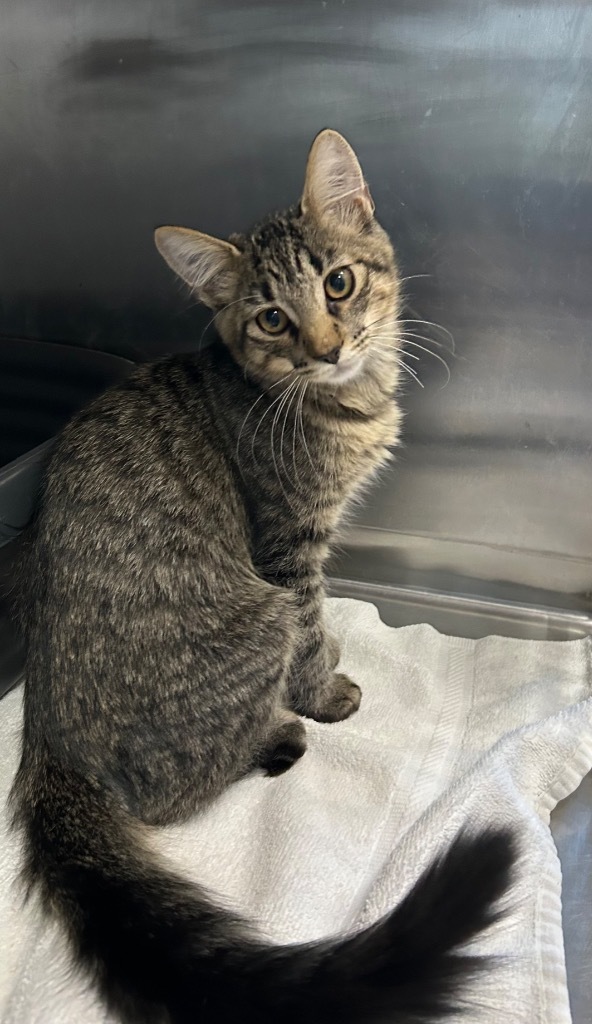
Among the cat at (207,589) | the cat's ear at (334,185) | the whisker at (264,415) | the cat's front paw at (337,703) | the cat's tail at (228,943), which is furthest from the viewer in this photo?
the cat's front paw at (337,703)

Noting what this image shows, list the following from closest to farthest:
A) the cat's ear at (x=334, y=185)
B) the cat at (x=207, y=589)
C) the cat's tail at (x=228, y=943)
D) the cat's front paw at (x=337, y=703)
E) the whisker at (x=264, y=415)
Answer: the cat's tail at (x=228, y=943), the cat at (x=207, y=589), the cat's ear at (x=334, y=185), the whisker at (x=264, y=415), the cat's front paw at (x=337, y=703)

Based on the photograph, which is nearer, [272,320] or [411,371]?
[272,320]

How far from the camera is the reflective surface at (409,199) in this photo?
130 cm

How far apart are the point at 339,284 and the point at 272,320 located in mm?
121

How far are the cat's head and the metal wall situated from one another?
0.74ft

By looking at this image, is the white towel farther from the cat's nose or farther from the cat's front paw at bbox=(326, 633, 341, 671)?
the cat's nose

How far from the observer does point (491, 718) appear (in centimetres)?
138

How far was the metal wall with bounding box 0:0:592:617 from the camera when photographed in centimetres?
130

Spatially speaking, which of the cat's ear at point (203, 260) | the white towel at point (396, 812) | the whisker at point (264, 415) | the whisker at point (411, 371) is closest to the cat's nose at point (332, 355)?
the whisker at point (264, 415)

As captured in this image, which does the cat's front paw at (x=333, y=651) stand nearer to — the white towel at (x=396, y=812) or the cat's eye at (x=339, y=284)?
the white towel at (x=396, y=812)

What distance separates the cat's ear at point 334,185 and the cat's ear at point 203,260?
151 mm

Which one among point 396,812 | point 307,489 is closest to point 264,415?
point 307,489

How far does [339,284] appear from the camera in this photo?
1.21m

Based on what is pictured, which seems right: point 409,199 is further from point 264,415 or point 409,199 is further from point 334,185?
point 264,415
